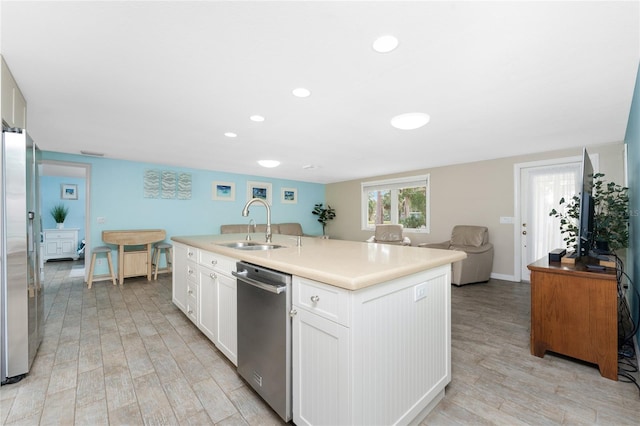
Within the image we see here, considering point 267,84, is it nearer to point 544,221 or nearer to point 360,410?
Answer: point 360,410

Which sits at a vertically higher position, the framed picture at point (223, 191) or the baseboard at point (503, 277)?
the framed picture at point (223, 191)

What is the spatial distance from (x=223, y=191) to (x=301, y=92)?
4549 mm

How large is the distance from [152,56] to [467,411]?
2.89 meters

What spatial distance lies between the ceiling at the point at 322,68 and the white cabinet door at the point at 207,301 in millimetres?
1550

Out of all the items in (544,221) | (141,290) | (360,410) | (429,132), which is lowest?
(141,290)

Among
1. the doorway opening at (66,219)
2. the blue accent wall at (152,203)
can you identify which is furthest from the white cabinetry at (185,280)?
the doorway opening at (66,219)

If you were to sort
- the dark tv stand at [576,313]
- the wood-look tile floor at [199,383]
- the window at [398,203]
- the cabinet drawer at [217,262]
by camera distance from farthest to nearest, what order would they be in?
the window at [398,203]
the cabinet drawer at [217,262]
the dark tv stand at [576,313]
the wood-look tile floor at [199,383]

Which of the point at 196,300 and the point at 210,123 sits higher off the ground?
the point at 210,123

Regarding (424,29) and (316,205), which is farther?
(316,205)

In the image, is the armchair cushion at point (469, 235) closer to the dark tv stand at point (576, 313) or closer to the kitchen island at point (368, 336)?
the dark tv stand at point (576, 313)

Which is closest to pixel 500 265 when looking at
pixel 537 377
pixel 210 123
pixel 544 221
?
pixel 544 221

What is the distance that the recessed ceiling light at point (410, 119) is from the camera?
2.63 m

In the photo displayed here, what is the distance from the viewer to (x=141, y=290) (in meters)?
4.12

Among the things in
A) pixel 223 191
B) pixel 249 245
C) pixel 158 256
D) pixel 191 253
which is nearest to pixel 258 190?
pixel 223 191
